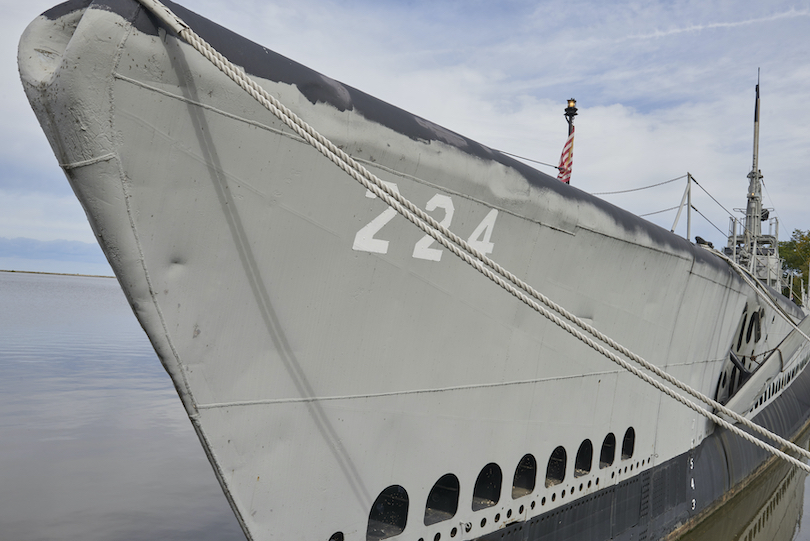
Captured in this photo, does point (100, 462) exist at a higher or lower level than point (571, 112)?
lower

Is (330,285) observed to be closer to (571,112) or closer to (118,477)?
(571,112)

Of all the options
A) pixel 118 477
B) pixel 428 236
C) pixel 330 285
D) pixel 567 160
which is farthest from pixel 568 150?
pixel 118 477

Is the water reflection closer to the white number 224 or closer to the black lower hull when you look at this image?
the black lower hull

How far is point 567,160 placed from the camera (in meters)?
7.53

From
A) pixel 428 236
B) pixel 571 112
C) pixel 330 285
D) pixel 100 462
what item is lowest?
pixel 100 462

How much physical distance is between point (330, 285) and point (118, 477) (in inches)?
313

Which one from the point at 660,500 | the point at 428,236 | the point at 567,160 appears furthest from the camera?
the point at 567,160

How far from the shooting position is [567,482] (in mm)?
4270

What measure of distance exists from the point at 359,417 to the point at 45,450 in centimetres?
934

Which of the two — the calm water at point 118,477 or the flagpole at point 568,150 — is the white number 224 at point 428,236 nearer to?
the flagpole at point 568,150

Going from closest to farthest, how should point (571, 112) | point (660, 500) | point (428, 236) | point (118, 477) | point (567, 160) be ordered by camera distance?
point (428, 236), point (660, 500), point (567, 160), point (571, 112), point (118, 477)

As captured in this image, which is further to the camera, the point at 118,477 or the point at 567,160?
the point at 118,477

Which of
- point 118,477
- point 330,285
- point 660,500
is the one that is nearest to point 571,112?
point 660,500

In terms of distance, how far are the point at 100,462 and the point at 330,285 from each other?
8521 millimetres
